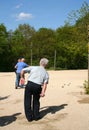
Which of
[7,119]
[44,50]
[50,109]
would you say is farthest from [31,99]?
[44,50]

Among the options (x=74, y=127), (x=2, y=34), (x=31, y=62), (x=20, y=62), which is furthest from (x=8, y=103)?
(x=2, y=34)

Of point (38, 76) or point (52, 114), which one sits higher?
point (38, 76)

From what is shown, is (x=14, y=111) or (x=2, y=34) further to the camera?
(x=2, y=34)

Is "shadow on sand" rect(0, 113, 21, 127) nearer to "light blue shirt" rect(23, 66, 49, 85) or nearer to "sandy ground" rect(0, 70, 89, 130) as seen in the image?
"sandy ground" rect(0, 70, 89, 130)

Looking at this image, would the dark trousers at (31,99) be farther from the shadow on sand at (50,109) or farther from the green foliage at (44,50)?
the green foliage at (44,50)

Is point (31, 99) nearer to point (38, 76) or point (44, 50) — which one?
point (38, 76)

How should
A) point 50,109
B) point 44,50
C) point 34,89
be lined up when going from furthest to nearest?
point 44,50
point 50,109
point 34,89

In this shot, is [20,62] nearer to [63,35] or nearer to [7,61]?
[7,61]

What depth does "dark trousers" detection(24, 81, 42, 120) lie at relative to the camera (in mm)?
9828

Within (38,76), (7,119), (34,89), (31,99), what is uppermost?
(38,76)

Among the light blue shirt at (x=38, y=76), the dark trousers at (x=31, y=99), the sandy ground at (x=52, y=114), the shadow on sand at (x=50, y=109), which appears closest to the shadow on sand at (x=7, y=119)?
the sandy ground at (x=52, y=114)

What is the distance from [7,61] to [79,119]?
43.8 m

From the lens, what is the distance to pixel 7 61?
5312 cm

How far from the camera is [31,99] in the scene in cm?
998
